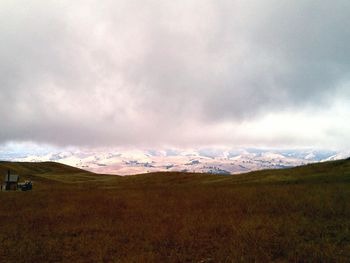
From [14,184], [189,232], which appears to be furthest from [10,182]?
[189,232]

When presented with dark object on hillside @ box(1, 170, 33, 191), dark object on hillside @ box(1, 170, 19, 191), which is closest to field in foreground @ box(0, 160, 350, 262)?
dark object on hillside @ box(1, 170, 33, 191)

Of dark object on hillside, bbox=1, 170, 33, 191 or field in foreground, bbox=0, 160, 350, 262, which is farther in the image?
dark object on hillside, bbox=1, 170, 33, 191

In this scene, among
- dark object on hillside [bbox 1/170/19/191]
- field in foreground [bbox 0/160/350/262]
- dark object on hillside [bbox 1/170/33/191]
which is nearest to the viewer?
field in foreground [bbox 0/160/350/262]

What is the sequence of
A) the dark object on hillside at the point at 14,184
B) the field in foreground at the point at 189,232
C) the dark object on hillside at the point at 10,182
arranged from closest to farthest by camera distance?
the field in foreground at the point at 189,232 < the dark object on hillside at the point at 14,184 < the dark object on hillside at the point at 10,182

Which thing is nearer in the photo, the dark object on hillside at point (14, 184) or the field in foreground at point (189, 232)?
the field in foreground at point (189, 232)

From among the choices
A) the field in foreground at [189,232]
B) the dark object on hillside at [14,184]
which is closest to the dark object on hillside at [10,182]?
the dark object on hillside at [14,184]

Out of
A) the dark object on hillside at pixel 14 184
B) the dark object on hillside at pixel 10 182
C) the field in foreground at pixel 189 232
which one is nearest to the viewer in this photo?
the field in foreground at pixel 189 232

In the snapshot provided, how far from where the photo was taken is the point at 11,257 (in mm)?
11805

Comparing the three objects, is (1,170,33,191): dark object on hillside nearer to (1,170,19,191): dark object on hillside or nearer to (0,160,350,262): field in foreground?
(1,170,19,191): dark object on hillside

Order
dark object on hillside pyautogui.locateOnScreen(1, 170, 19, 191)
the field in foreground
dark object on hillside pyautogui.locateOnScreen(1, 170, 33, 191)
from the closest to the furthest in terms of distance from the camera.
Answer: the field in foreground
dark object on hillside pyautogui.locateOnScreen(1, 170, 33, 191)
dark object on hillside pyautogui.locateOnScreen(1, 170, 19, 191)

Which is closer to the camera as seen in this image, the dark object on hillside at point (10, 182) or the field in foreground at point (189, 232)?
the field in foreground at point (189, 232)

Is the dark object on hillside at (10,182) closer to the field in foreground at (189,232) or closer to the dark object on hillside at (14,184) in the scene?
the dark object on hillside at (14,184)

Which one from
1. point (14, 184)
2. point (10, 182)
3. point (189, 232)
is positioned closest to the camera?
point (189, 232)

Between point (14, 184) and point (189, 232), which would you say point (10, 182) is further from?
point (189, 232)
